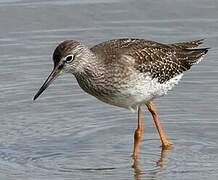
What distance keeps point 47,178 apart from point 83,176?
1.59 ft

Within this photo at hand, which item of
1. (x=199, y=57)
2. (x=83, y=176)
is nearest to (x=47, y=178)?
(x=83, y=176)

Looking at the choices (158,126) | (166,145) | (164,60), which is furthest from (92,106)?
(166,145)

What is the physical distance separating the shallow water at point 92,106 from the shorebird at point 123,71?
1.56 ft

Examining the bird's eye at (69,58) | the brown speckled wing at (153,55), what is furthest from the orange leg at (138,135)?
the bird's eye at (69,58)

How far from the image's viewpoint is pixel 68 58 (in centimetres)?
1281

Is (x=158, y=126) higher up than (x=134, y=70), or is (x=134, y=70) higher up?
(x=134, y=70)

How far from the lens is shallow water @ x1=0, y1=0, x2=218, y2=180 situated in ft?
42.5

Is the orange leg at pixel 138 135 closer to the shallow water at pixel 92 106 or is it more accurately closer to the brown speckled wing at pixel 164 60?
the shallow water at pixel 92 106

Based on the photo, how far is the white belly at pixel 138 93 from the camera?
13156 millimetres

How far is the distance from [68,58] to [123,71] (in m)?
0.86

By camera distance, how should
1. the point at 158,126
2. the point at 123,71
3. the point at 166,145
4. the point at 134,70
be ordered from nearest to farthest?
the point at 123,71 → the point at 134,70 → the point at 166,145 → the point at 158,126

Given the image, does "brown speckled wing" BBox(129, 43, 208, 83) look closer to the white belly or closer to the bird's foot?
the white belly

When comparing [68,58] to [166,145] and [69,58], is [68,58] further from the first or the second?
[166,145]

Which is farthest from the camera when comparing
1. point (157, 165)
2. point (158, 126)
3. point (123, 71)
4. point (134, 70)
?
point (158, 126)
